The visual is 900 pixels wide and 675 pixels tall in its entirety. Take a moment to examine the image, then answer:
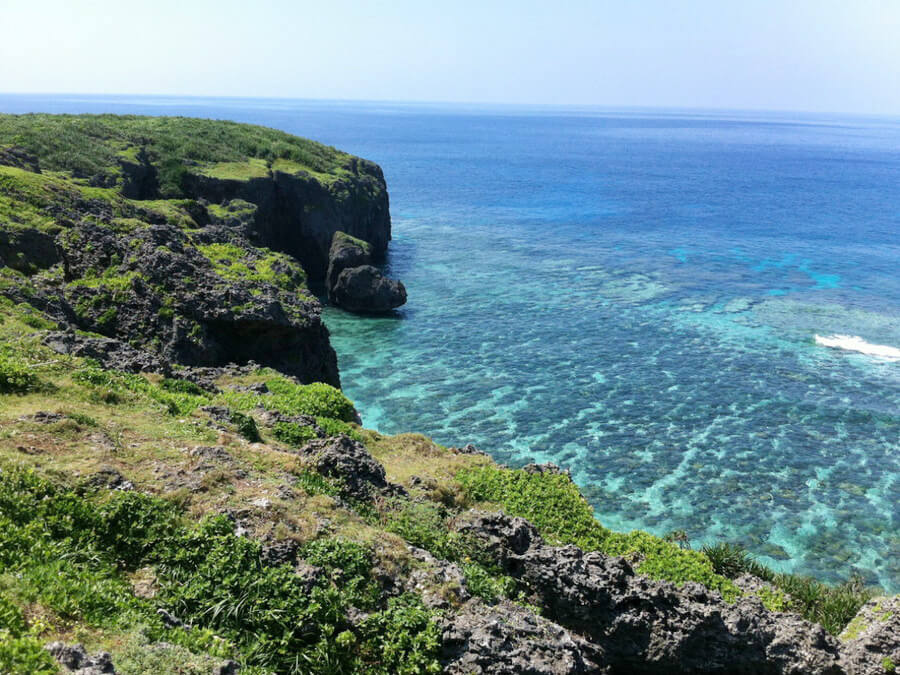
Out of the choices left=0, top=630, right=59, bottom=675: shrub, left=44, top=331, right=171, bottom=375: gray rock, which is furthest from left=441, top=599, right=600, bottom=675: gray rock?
left=44, top=331, right=171, bottom=375: gray rock

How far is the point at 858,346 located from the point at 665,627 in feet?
162

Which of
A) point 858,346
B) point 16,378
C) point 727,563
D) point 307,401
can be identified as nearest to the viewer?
point 16,378

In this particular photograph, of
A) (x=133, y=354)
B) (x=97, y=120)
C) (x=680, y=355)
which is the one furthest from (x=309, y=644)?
(x=97, y=120)

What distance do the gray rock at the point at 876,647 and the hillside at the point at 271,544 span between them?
0.17ft

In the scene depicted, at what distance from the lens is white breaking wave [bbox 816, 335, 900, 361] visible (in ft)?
168

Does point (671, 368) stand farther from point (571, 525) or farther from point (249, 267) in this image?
point (249, 267)

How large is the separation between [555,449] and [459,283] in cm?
3635

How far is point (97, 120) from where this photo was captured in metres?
74.8

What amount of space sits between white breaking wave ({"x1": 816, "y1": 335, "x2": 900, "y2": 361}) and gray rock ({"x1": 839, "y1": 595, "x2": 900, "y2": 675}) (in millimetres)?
41890

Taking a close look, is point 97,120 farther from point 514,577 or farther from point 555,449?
point 514,577

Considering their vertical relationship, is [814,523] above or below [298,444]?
below

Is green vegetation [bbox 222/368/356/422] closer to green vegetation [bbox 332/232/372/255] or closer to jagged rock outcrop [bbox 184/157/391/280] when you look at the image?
jagged rock outcrop [bbox 184/157/391/280]

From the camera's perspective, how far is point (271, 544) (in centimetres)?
1329

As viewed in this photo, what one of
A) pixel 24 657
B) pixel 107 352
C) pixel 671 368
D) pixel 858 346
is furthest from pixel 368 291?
pixel 24 657
